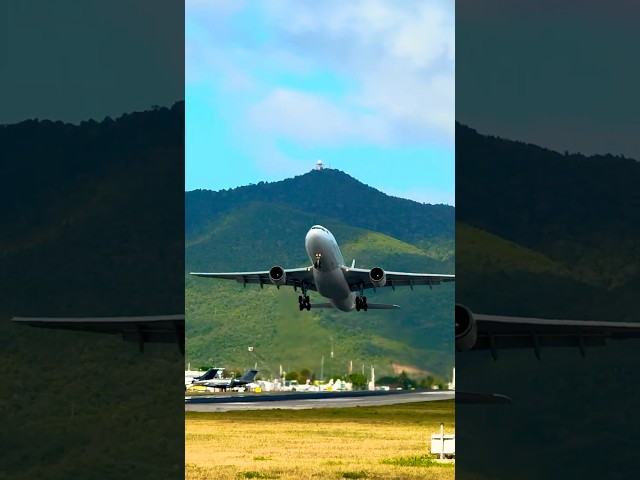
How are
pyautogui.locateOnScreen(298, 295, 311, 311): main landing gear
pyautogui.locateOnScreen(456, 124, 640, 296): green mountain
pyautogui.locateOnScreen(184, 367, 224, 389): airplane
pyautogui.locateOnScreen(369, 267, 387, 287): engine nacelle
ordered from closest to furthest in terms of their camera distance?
1. pyautogui.locateOnScreen(456, 124, 640, 296): green mountain
2. pyautogui.locateOnScreen(369, 267, 387, 287): engine nacelle
3. pyautogui.locateOnScreen(298, 295, 311, 311): main landing gear
4. pyautogui.locateOnScreen(184, 367, 224, 389): airplane

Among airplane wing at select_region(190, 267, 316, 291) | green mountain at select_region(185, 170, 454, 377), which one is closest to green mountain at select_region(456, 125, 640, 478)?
airplane wing at select_region(190, 267, 316, 291)

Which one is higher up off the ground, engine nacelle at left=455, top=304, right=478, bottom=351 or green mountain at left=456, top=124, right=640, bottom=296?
green mountain at left=456, top=124, right=640, bottom=296

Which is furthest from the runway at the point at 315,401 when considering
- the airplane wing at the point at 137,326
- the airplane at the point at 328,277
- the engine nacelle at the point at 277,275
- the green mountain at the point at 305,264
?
the airplane wing at the point at 137,326

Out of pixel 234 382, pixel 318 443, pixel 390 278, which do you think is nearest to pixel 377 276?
pixel 390 278

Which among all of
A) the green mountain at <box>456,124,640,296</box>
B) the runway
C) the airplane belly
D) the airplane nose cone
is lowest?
the runway

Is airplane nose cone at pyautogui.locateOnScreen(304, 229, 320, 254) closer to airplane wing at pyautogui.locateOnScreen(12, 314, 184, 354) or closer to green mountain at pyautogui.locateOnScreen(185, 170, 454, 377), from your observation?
green mountain at pyautogui.locateOnScreen(185, 170, 454, 377)

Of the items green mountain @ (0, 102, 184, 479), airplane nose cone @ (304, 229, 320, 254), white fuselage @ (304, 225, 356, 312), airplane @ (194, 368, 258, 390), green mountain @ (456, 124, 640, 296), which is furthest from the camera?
airplane @ (194, 368, 258, 390)

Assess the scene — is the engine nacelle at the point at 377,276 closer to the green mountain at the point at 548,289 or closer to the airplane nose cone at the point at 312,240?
the airplane nose cone at the point at 312,240
